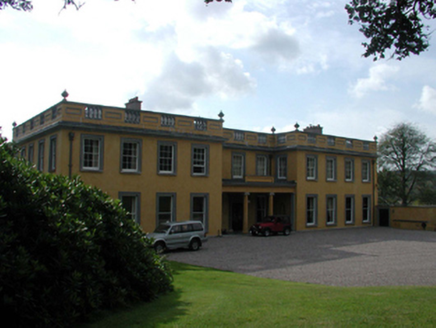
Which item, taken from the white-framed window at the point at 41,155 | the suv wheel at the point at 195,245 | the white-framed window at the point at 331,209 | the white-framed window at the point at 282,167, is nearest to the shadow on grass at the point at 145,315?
the suv wheel at the point at 195,245

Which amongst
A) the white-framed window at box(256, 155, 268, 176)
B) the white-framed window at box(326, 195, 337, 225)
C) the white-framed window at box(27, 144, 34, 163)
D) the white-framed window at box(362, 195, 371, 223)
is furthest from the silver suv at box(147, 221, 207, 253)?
the white-framed window at box(362, 195, 371, 223)

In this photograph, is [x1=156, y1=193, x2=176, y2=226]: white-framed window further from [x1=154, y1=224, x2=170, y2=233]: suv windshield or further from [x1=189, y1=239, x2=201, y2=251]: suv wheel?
[x1=189, y1=239, x2=201, y2=251]: suv wheel

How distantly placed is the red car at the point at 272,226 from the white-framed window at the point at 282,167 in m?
4.82

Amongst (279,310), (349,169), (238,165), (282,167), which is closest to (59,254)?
(279,310)

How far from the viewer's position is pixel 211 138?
2812 cm

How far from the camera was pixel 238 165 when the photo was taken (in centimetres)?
3316

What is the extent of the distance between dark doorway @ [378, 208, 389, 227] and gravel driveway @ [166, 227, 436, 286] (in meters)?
11.2

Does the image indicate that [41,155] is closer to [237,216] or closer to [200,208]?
[200,208]

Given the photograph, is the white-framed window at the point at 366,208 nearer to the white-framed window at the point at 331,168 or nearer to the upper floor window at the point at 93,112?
the white-framed window at the point at 331,168

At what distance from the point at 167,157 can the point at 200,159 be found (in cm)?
244

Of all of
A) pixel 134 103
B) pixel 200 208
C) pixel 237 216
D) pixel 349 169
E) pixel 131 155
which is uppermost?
pixel 134 103

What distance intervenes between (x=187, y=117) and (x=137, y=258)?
18985mm

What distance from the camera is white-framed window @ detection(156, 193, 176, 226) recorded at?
25.9 m

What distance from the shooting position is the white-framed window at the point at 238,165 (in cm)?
3284
